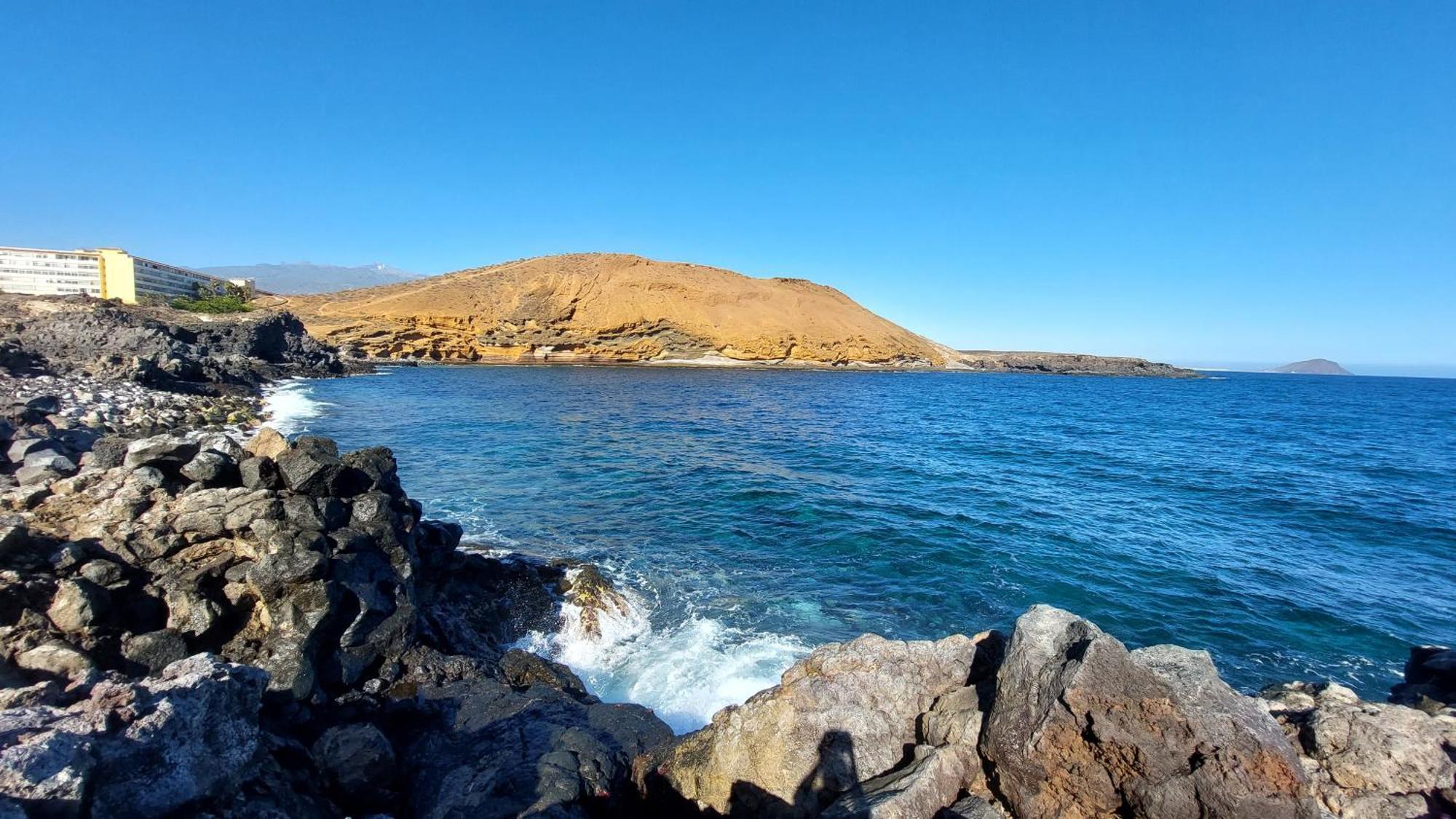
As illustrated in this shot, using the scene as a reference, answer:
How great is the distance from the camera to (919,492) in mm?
19188

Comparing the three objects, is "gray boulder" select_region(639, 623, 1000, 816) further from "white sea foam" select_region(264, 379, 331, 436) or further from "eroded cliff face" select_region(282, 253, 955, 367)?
"eroded cliff face" select_region(282, 253, 955, 367)

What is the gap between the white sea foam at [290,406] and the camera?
78.8 ft

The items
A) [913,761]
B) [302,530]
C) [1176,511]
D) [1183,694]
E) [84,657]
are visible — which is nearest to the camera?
[1183,694]

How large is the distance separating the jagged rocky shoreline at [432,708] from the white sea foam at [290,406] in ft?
50.8

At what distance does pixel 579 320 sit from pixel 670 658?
77.2 metres

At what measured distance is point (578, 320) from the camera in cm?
8212

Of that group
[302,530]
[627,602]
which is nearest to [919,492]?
[627,602]

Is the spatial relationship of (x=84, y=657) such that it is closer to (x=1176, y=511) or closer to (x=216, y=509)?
(x=216, y=509)

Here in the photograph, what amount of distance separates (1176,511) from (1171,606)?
27.7 ft

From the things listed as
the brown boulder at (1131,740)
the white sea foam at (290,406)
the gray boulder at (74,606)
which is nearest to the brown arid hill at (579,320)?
the white sea foam at (290,406)

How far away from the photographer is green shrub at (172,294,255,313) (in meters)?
56.4

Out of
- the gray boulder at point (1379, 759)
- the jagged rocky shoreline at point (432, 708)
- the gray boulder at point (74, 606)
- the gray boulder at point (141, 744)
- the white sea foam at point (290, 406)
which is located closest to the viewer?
the gray boulder at point (141, 744)

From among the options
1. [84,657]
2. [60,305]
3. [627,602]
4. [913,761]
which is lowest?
[627,602]

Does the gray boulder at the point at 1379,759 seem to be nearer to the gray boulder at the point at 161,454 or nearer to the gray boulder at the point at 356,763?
the gray boulder at the point at 356,763
